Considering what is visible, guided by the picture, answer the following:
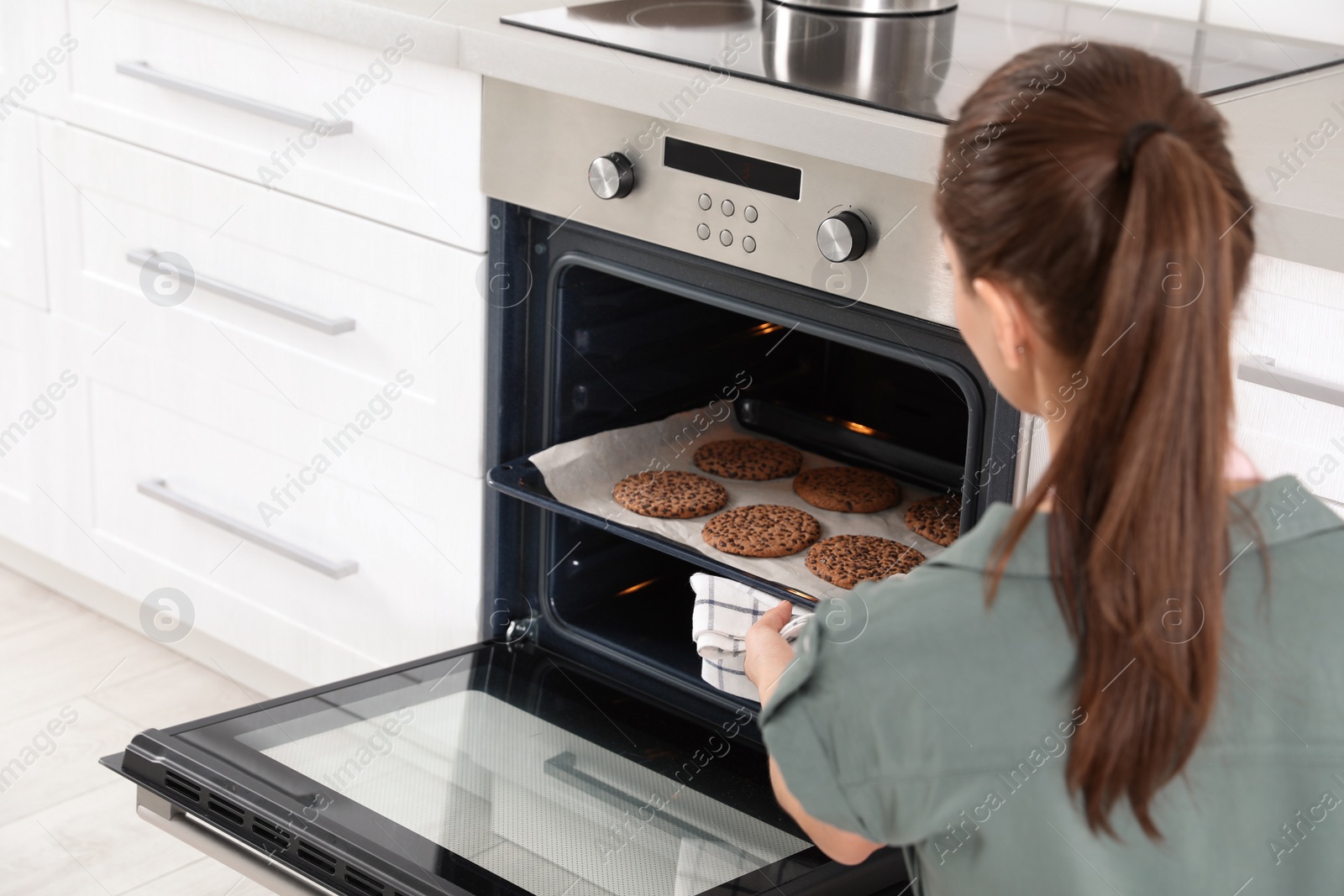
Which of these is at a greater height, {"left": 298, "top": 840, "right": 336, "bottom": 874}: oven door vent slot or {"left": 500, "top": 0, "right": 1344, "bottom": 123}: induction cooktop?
{"left": 500, "top": 0, "right": 1344, "bottom": 123}: induction cooktop

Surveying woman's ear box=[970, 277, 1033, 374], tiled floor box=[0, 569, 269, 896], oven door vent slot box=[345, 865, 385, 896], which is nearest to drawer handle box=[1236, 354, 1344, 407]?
woman's ear box=[970, 277, 1033, 374]

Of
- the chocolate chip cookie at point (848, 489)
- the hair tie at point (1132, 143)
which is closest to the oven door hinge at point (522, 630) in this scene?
the chocolate chip cookie at point (848, 489)

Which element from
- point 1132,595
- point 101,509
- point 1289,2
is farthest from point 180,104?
point 1132,595

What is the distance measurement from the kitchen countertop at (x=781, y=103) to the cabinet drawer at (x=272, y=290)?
0.68 ft

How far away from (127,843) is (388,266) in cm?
77

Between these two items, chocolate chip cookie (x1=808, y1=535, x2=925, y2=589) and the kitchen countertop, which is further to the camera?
chocolate chip cookie (x1=808, y1=535, x2=925, y2=589)

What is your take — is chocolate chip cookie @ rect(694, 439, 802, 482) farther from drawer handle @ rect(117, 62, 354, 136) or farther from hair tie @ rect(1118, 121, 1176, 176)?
hair tie @ rect(1118, 121, 1176, 176)

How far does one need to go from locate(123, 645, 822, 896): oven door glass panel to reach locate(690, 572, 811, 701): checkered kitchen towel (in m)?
0.13

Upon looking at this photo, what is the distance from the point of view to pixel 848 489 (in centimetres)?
158

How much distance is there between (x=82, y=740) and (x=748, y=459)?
38.1 inches

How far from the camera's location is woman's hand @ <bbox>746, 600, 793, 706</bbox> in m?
1.00

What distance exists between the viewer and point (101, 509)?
1.99m

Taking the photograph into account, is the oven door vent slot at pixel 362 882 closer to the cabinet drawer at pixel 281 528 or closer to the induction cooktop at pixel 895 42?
the cabinet drawer at pixel 281 528

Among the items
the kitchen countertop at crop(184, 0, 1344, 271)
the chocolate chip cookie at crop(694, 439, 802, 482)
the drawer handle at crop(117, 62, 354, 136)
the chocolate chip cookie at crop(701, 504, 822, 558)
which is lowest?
the chocolate chip cookie at crop(694, 439, 802, 482)
